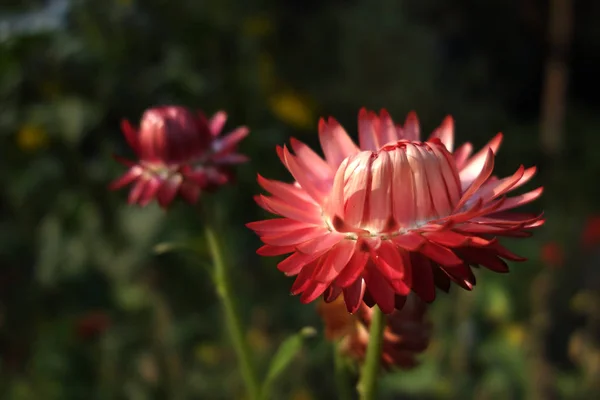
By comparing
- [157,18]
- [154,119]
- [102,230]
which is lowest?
[102,230]

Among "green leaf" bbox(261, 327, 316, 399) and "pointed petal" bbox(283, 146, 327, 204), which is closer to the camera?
"pointed petal" bbox(283, 146, 327, 204)

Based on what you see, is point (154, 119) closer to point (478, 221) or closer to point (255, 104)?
point (478, 221)

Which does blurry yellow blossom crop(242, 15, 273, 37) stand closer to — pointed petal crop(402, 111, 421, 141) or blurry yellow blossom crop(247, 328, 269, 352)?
blurry yellow blossom crop(247, 328, 269, 352)

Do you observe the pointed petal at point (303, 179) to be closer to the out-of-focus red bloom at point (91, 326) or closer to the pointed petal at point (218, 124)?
the pointed petal at point (218, 124)

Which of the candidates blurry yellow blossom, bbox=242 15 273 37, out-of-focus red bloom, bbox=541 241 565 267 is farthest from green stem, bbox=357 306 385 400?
blurry yellow blossom, bbox=242 15 273 37

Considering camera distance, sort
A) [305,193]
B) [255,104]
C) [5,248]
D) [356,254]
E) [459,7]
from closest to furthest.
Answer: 1. [356,254]
2. [305,193]
3. [5,248]
4. [255,104]
5. [459,7]

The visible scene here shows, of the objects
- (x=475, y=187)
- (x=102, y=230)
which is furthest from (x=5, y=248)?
(x=475, y=187)

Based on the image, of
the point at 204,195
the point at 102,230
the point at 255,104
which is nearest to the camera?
the point at 204,195
